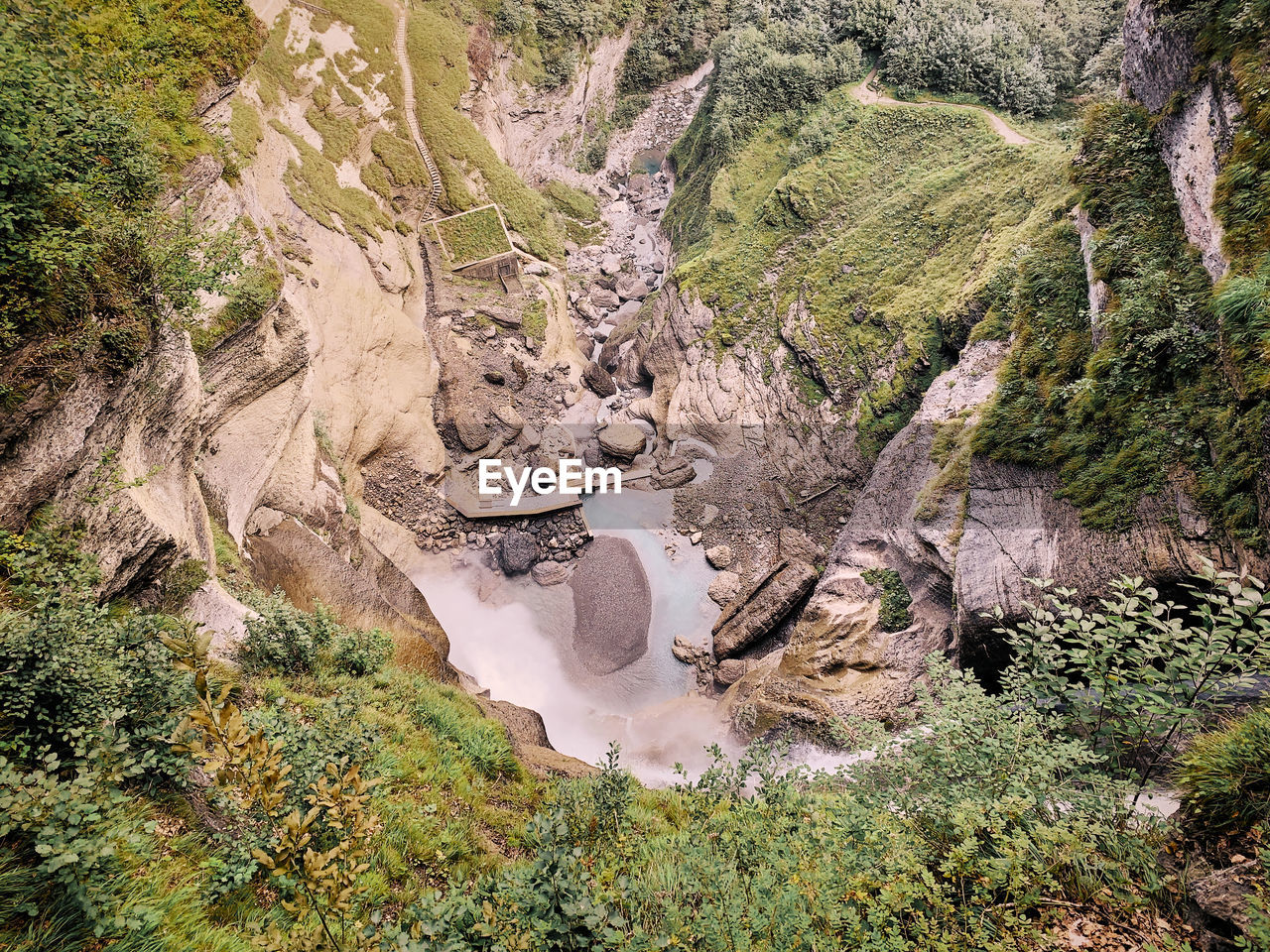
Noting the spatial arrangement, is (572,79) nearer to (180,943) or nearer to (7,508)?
(7,508)

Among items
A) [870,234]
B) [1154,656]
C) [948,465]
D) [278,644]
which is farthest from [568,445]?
[1154,656]

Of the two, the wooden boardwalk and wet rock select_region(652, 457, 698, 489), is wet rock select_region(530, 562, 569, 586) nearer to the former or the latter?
wet rock select_region(652, 457, 698, 489)

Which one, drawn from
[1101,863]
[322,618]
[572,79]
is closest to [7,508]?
A: [322,618]

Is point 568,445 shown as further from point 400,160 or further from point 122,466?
point 122,466

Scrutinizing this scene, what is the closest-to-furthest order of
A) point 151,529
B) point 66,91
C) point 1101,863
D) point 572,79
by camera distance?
point 1101,863 → point 66,91 → point 151,529 → point 572,79

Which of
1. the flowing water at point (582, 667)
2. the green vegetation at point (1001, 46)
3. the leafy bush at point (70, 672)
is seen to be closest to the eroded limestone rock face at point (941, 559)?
the flowing water at point (582, 667)

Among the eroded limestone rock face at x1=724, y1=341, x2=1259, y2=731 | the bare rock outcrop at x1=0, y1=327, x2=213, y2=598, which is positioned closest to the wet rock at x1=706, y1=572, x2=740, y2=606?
the eroded limestone rock face at x1=724, y1=341, x2=1259, y2=731

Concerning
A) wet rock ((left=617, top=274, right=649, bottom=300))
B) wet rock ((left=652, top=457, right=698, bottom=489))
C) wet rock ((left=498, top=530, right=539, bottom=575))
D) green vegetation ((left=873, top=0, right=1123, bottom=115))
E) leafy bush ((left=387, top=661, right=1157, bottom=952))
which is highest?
green vegetation ((left=873, top=0, right=1123, bottom=115))
